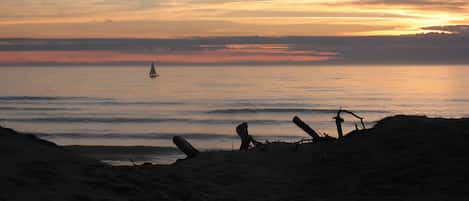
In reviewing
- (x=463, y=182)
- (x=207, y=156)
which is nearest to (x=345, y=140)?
(x=207, y=156)

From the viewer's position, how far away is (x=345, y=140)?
10.6 metres

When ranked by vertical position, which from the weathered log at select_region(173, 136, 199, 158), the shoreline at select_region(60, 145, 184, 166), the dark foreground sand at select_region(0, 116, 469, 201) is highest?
the shoreline at select_region(60, 145, 184, 166)

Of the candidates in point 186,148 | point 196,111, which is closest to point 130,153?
point 186,148

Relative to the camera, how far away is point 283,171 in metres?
9.36

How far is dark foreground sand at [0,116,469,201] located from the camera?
663 cm

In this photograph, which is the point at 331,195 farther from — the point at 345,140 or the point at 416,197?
the point at 345,140

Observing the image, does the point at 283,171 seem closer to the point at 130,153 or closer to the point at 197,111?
the point at 130,153

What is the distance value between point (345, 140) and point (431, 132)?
4.72ft

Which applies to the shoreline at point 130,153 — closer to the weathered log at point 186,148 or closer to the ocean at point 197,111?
the ocean at point 197,111

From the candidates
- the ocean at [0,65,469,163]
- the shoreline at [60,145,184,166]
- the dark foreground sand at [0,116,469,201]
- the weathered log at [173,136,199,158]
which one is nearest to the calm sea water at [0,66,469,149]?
the ocean at [0,65,469,163]

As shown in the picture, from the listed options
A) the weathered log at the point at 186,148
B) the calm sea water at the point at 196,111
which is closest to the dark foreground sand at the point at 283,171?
the weathered log at the point at 186,148

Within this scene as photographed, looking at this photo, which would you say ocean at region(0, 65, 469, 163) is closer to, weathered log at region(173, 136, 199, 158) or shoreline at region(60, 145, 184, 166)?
shoreline at region(60, 145, 184, 166)

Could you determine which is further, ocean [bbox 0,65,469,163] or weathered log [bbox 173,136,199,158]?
ocean [bbox 0,65,469,163]

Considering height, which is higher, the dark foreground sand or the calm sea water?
the calm sea water
